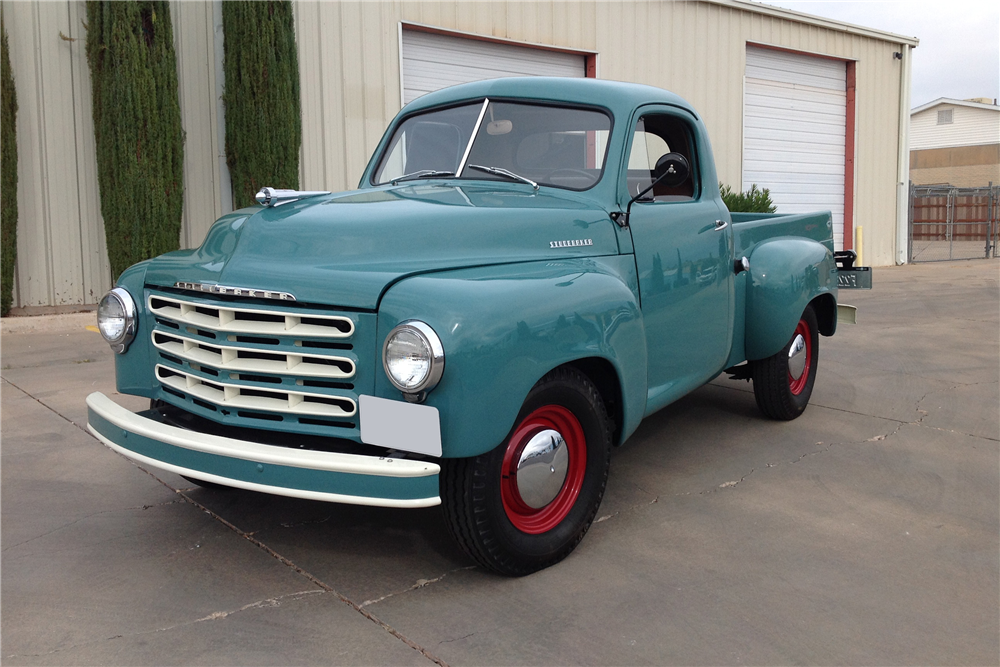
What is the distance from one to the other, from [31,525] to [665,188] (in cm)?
312

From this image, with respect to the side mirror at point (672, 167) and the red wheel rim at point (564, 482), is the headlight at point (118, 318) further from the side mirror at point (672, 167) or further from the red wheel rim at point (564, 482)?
the side mirror at point (672, 167)

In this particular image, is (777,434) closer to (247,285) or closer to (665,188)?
(665,188)

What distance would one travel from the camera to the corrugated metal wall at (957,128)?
38000 millimetres

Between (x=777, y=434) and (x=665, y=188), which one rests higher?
(x=665, y=188)

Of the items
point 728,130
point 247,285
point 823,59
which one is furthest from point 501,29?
point 247,285

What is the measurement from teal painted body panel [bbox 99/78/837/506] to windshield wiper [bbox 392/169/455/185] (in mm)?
35

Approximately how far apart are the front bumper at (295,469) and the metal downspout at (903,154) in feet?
56.7

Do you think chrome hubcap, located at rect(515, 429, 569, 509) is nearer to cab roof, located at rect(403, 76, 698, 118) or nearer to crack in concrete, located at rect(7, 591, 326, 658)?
crack in concrete, located at rect(7, 591, 326, 658)

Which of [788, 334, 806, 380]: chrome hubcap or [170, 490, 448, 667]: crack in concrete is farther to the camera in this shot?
[788, 334, 806, 380]: chrome hubcap

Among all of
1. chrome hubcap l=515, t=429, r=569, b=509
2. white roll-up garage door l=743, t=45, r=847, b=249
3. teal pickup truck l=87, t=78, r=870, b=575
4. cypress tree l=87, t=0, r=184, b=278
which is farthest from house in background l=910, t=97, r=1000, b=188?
chrome hubcap l=515, t=429, r=569, b=509

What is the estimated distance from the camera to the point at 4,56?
8328 millimetres

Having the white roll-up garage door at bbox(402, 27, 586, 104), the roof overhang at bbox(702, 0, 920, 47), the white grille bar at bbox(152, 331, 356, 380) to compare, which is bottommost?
the white grille bar at bbox(152, 331, 356, 380)

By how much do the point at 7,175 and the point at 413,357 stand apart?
25.8 ft

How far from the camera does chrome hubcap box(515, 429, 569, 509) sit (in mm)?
2736
